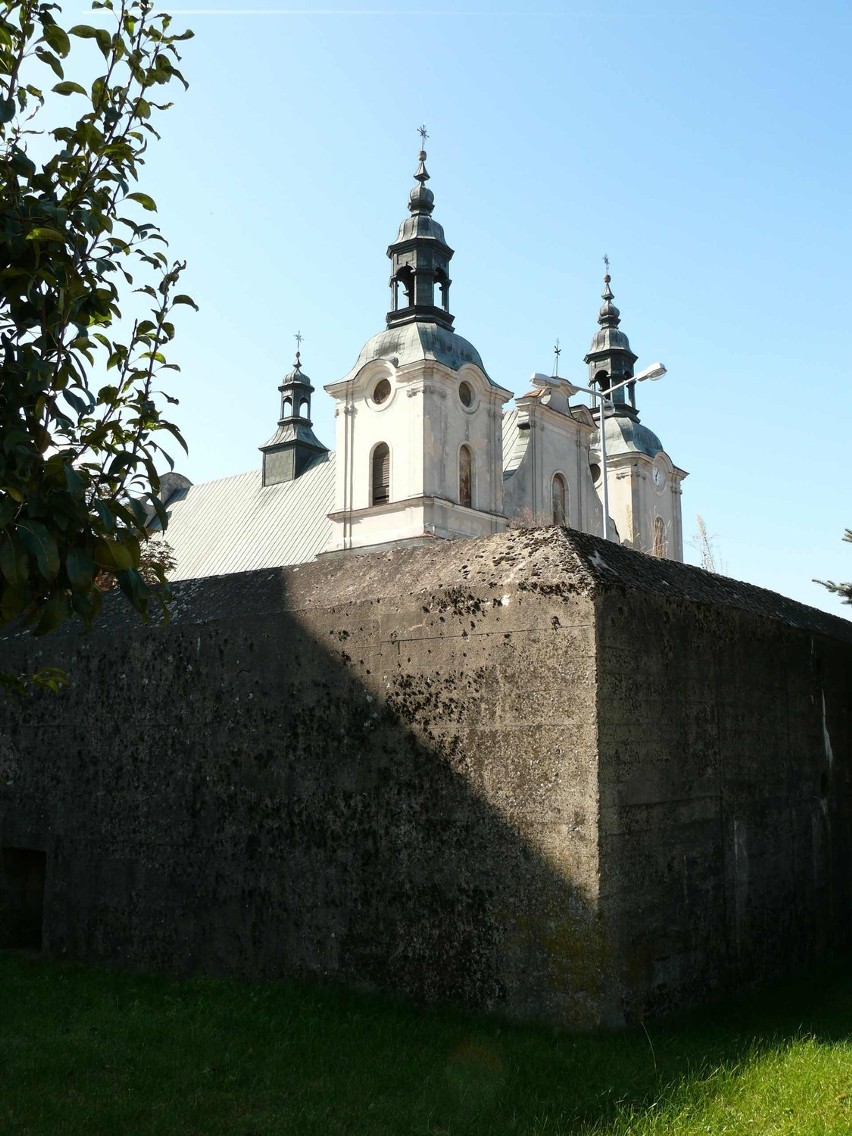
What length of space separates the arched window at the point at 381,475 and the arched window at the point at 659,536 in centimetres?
1556

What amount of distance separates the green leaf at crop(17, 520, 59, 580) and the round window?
3487cm

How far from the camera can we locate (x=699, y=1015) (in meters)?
4.89

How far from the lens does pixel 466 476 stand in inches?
1484

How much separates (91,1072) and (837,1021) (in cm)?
328

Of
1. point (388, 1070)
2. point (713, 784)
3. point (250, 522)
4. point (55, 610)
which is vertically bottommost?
point (388, 1070)

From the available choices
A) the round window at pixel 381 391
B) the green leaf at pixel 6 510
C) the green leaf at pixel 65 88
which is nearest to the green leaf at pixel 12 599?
the green leaf at pixel 6 510

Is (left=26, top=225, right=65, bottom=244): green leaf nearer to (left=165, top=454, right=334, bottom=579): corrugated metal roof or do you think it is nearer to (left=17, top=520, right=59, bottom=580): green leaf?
(left=17, top=520, right=59, bottom=580): green leaf

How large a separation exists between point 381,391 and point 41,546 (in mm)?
35480

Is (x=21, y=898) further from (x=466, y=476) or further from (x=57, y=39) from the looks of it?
(x=466, y=476)

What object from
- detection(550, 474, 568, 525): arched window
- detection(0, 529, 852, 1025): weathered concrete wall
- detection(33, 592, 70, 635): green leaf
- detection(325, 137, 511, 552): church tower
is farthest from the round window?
detection(33, 592, 70, 635): green leaf

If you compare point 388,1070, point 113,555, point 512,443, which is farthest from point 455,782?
point 512,443

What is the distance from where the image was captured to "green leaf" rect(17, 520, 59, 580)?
2560mm

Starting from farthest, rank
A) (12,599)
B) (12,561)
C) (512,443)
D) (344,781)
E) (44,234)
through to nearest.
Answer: (512,443)
(344,781)
(44,234)
(12,599)
(12,561)

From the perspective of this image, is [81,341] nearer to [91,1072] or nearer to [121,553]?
[121,553]
